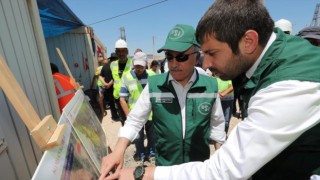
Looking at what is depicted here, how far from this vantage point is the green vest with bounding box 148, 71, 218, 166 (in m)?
1.83

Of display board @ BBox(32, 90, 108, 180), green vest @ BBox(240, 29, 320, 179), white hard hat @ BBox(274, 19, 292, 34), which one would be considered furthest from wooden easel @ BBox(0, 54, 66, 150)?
white hard hat @ BBox(274, 19, 292, 34)

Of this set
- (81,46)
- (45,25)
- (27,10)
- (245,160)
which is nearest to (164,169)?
(245,160)

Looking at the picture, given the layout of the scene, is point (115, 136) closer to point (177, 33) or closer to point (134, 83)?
point (134, 83)

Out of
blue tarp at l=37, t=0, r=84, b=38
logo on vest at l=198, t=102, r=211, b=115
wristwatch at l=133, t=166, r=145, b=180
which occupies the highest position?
blue tarp at l=37, t=0, r=84, b=38

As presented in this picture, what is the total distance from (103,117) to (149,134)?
3.16 metres

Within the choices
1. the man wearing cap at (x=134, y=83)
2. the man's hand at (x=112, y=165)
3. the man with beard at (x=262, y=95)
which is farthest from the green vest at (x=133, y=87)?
the man with beard at (x=262, y=95)

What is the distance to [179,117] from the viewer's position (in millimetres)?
1827

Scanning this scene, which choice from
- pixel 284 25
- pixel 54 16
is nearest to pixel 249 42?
A: pixel 284 25

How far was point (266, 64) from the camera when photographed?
985 mm

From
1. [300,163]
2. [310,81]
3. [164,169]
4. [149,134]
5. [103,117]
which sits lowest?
[103,117]

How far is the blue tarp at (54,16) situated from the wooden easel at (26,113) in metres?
3.27

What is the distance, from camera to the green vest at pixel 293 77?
873mm

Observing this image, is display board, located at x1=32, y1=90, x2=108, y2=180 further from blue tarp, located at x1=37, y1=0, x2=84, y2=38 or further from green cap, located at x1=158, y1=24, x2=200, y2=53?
blue tarp, located at x1=37, y1=0, x2=84, y2=38

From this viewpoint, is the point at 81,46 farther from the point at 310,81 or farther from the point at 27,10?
the point at 310,81
